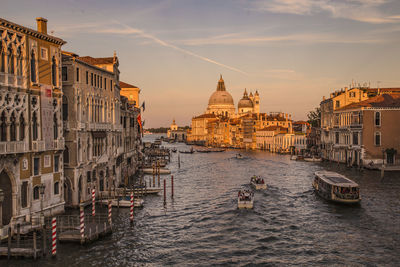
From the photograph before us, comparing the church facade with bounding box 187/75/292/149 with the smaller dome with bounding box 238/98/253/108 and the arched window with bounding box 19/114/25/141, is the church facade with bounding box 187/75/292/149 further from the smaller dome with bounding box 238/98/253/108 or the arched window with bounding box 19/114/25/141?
the arched window with bounding box 19/114/25/141

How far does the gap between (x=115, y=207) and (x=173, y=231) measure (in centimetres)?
698

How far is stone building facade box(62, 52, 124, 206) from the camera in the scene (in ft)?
88.2

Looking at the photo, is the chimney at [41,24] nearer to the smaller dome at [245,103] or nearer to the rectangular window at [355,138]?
the rectangular window at [355,138]

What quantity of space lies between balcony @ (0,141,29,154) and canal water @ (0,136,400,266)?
516 centimetres

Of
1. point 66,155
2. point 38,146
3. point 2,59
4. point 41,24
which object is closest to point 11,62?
point 2,59

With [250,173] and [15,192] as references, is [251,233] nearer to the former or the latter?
[15,192]

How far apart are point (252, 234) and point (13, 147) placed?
45.7 feet

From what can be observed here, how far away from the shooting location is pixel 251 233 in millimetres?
24406

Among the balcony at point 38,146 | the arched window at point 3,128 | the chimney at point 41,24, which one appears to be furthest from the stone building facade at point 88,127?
the arched window at point 3,128

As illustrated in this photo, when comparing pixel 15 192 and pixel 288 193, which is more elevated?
pixel 15 192

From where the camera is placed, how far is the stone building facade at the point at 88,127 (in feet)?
88.2

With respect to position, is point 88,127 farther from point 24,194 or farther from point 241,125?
point 241,125

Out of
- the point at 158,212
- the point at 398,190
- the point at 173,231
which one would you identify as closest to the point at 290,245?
the point at 173,231

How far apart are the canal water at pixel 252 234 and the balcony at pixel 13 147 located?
5.16 m
